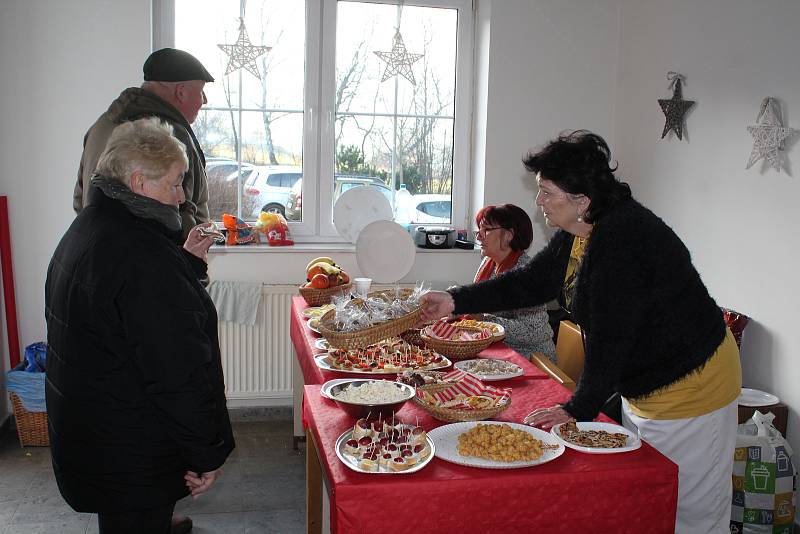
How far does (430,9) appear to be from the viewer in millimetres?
4359

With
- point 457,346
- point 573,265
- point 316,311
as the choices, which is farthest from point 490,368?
point 316,311

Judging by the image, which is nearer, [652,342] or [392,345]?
[652,342]

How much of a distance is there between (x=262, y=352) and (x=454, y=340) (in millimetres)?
1803

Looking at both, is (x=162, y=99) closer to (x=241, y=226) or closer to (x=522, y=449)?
(x=241, y=226)

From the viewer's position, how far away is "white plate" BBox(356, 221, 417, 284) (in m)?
3.91

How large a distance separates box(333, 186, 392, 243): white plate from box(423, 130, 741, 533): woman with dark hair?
2291 mm

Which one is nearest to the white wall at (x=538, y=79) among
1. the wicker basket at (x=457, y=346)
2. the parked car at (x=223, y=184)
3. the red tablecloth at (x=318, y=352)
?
the parked car at (x=223, y=184)

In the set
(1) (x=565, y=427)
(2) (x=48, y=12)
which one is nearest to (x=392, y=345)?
(1) (x=565, y=427)

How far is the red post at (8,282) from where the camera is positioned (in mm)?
3695

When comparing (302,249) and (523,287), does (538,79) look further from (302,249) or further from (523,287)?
(523,287)

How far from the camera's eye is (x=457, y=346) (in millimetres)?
2545

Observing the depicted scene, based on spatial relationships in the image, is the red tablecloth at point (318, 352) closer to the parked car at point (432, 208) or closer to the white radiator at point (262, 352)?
the white radiator at point (262, 352)

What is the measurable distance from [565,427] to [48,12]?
3319 millimetres

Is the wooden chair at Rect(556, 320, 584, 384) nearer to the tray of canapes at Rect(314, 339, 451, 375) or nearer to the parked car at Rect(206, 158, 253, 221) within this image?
the tray of canapes at Rect(314, 339, 451, 375)
